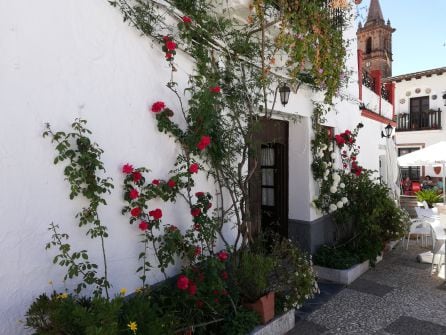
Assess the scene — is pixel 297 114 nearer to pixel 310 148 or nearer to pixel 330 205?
pixel 310 148

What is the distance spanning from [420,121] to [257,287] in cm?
2050

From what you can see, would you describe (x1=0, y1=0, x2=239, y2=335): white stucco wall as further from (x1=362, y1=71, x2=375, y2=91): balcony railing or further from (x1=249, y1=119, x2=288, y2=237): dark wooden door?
(x1=362, y1=71, x2=375, y2=91): balcony railing

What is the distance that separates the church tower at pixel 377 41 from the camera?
33.7 meters

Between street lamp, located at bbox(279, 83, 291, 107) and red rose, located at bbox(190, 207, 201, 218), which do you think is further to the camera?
street lamp, located at bbox(279, 83, 291, 107)

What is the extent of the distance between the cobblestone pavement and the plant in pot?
2.07 ft

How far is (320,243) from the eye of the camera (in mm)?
6848

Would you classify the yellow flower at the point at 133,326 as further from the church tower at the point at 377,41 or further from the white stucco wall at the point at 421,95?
the church tower at the point at 377,41

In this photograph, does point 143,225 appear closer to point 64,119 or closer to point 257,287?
point 64,119

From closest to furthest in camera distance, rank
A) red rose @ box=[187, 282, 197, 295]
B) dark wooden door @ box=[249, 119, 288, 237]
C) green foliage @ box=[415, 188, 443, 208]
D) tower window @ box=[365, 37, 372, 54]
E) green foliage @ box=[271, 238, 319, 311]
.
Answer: red rose @ box=[187, 282, 197, 295], green foliage @ box=[271, 238, 319, 311], dark wooden door @ box=[249, 119, 288, 237], green foliage @ box=[415, 188, 443, 208], tower window @ box=[365, 37, 372, 54]

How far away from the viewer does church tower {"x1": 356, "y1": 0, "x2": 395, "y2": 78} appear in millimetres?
33656

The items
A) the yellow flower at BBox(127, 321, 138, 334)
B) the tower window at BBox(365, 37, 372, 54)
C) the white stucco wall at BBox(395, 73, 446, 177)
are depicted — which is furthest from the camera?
the tower window at BBox(365, 37, 372, 54)

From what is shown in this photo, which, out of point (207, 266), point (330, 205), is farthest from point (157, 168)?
point (330, 205)

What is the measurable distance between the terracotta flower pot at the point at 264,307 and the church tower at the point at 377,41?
33574 mm

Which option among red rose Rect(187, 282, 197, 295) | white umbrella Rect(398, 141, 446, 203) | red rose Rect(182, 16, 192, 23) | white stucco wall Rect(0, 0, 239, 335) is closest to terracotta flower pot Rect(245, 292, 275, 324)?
red rose Rect(187, 282, 197, 295)
